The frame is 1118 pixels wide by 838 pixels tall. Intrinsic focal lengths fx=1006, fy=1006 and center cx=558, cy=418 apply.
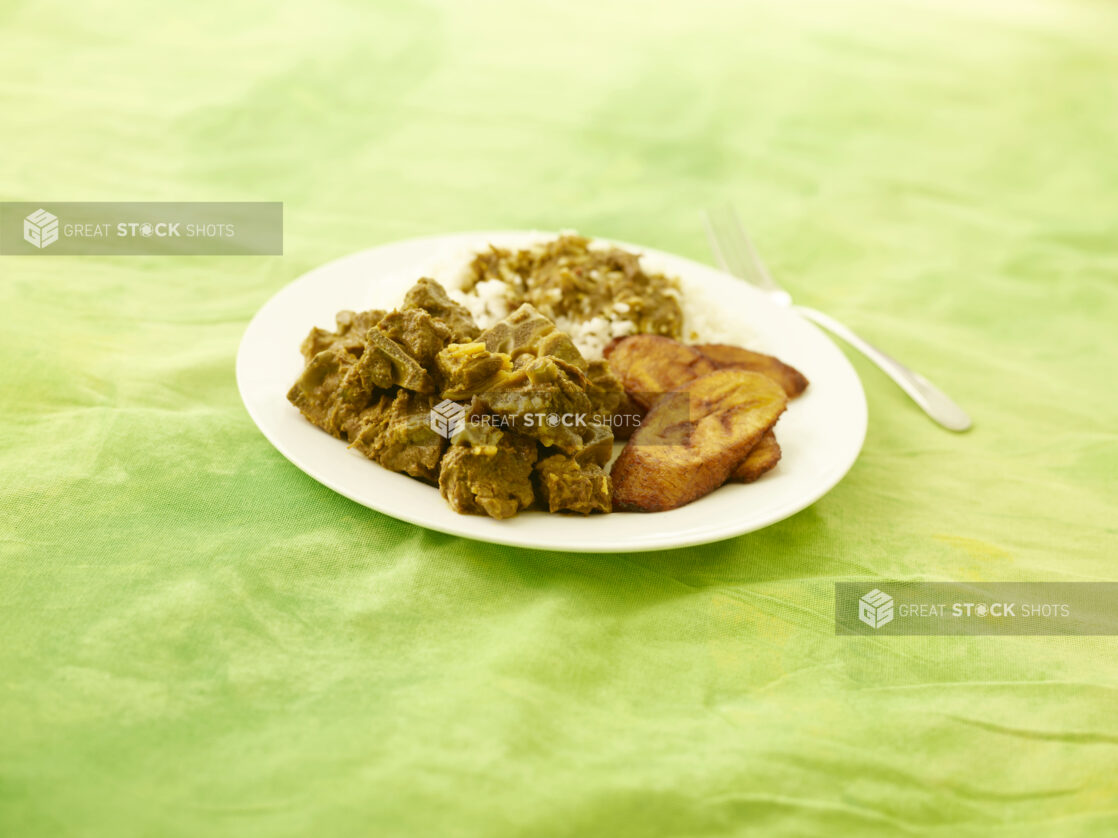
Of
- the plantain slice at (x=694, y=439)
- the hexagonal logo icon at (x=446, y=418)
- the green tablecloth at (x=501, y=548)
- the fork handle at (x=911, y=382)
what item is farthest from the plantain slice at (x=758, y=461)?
the fork handle at (x=911, y=382)

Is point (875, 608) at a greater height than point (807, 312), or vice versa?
point (875, 608)

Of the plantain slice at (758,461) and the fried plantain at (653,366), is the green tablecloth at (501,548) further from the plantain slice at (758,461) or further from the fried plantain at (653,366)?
the fried plantain at (653,366)

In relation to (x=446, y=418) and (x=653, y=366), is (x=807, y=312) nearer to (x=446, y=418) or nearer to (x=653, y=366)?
(x=653, y=366)

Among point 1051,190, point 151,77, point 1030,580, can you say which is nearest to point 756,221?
point 1051,190

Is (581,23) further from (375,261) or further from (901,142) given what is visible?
(375,261)

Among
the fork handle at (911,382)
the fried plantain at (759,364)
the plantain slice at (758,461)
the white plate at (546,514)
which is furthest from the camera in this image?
the fork handle at (911,382)

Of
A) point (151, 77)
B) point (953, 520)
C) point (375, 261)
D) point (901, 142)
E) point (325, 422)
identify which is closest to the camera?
point (325, 422)

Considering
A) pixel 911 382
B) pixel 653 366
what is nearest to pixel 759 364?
pixel 653 366
